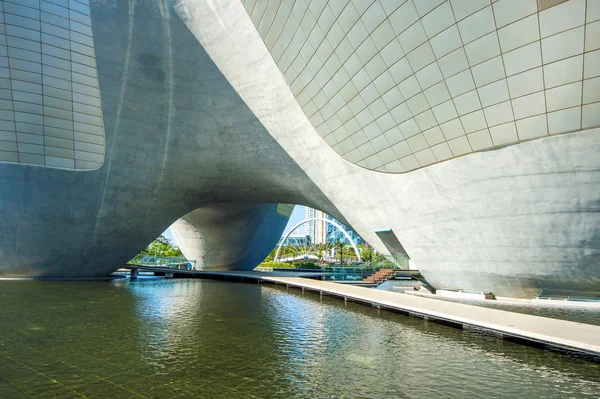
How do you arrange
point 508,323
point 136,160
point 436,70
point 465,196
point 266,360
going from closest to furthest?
point 266,360 < point 508,323 < point 436,70 < point 465,196 < point 136,160

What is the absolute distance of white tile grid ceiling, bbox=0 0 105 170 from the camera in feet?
66.6

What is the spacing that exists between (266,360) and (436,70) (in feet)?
34.5

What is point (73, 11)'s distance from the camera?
21.0 meters

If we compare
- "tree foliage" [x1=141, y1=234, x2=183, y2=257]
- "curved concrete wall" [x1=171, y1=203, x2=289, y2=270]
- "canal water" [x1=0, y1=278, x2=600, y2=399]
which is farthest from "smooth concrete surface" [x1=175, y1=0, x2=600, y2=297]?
"tree foliage" [x1=141, y1=234, x2=183, y2=257]

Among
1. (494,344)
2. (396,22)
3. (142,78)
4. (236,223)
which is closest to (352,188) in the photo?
(396,22)

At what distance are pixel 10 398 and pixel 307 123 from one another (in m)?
16.6

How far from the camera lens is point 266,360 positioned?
269 inches

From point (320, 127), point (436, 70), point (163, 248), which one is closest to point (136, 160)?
point (320, 127)

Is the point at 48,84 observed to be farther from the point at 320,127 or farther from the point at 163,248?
the point at 163,248

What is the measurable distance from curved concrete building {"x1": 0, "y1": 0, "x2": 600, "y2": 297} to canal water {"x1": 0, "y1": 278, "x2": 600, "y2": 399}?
6077 millimetres

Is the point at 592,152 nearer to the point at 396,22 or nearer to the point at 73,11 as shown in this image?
the point at 396,22

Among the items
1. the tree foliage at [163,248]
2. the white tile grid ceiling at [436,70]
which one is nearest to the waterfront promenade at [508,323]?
the white tile grid ceiling at [436,70]

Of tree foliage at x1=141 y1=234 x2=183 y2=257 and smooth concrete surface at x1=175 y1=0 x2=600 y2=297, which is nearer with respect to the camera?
smooth concrete surface at x1=175 y1=0 x2=600 y2=297

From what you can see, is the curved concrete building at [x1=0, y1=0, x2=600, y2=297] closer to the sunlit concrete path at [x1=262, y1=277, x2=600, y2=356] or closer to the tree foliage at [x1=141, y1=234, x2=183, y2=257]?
the sunlit concrete path at [x1=262, y1=277, x2=600, y2=356]
